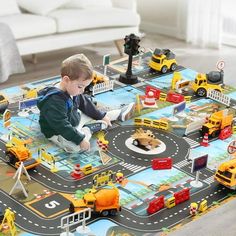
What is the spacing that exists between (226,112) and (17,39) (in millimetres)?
1311

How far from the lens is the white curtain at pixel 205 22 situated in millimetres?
4082

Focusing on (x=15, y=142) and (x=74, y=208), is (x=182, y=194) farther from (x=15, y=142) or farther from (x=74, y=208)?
(x=15, y=142)

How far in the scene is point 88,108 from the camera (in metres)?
2.59

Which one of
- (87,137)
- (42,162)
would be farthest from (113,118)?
(42,162)

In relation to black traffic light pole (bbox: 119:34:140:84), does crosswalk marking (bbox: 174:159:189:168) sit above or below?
below

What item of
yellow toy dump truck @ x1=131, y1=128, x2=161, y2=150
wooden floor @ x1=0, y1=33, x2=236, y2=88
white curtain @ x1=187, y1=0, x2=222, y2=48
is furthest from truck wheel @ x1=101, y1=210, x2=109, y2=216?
white curtain @ x1=187, y1=0, x2=222, y2=48

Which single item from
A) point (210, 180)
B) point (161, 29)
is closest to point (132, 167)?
point (210, 180)

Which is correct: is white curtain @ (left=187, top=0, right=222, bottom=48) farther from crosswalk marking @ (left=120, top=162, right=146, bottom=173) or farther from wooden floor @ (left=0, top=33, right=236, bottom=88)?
crosswalk marking @ (left=120, top=162, right=146, bottom=173)

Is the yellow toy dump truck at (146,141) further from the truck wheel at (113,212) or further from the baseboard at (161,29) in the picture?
the baseboard at (161,29)

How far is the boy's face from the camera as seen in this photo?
233cm

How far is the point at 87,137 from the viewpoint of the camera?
244 cm

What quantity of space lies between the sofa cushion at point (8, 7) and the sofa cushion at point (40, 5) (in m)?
0.06

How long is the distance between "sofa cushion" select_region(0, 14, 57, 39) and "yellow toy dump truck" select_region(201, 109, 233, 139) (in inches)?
49.5

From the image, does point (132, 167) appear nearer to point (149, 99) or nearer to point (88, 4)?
point (149, 99)
